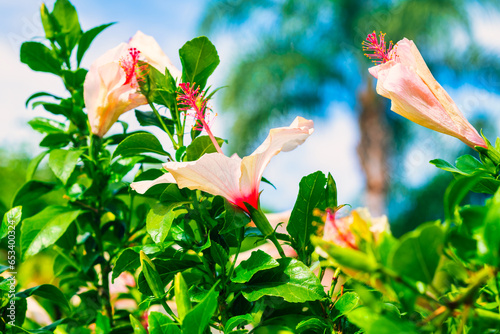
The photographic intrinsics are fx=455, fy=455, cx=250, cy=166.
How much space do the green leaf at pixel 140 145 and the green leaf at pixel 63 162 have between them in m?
0.14

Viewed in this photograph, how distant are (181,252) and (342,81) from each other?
10518 millimetres

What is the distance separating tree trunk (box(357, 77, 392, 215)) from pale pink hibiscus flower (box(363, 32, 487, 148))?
30.0 ft

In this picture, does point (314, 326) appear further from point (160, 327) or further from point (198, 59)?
point (198, 59)

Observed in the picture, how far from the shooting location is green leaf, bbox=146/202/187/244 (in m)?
0.51

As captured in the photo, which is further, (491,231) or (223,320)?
(223,320)

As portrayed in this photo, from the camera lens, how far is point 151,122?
661 mm

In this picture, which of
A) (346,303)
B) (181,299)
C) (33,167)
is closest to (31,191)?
(33,167)

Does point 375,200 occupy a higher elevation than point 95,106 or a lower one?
lower

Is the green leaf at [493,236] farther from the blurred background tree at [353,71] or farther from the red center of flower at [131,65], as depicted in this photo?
the blurred background tree at [353,71]

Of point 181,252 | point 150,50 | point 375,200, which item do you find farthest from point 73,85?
point 375,200

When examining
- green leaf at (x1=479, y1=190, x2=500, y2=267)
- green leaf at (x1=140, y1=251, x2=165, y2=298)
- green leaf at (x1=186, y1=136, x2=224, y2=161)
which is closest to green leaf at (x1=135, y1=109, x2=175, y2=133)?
green leaf at (x1=186, y1=136, x2=224, y2=161)

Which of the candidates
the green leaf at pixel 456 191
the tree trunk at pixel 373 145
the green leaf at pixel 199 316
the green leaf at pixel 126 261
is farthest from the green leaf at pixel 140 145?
the tree trunk at pixel 373 145

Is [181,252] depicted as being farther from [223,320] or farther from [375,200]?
[375,200]

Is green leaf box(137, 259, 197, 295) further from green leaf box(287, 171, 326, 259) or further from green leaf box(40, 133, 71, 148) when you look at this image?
green leaf box(40, 133, 71, 148)
